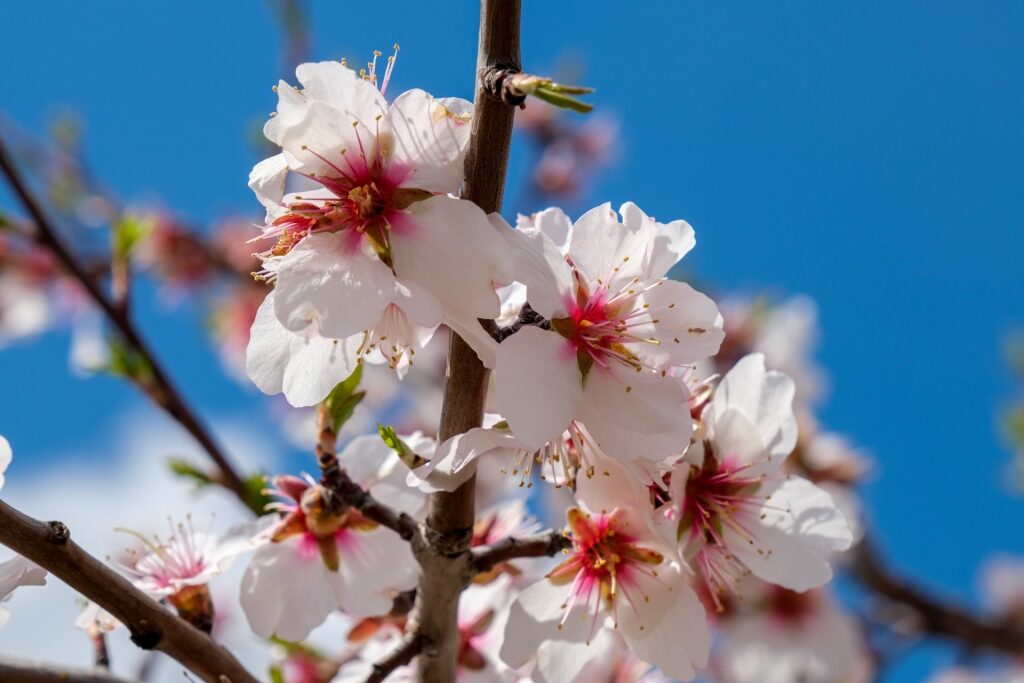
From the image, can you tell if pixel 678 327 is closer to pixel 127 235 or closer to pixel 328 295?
pixel 328 295

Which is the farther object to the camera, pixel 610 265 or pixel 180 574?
pixel 180 574

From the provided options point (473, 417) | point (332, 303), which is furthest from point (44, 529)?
point (473, 417)

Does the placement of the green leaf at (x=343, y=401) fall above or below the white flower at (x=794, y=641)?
above

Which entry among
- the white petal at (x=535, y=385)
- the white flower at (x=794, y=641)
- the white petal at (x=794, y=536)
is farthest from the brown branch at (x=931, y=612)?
the white petal at (x=535, y=385)

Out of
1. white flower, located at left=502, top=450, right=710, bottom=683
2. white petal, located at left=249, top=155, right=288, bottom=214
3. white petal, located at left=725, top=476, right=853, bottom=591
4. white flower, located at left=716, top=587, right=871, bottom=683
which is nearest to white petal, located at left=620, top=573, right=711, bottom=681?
white flower, located at left=502, top=450, right=710, bottom=683

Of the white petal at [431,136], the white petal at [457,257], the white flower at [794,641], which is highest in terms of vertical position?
the white petal at [431,136]

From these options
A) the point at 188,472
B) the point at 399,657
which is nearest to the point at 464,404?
the point at 399,657

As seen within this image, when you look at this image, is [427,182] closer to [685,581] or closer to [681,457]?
[681,457]

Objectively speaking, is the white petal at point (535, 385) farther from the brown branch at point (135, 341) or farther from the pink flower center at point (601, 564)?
the brown branch at point (135, 341)
